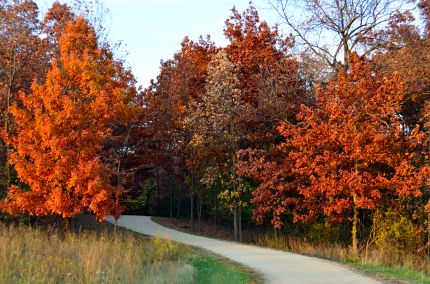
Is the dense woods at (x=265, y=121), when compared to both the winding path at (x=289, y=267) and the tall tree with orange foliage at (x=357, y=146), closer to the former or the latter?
the tall tree with orange foliage at (x=357, y=146)

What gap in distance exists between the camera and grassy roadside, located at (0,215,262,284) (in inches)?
365

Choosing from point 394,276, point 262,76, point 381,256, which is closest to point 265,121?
point 262,76

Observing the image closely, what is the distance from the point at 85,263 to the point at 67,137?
22.0 feet

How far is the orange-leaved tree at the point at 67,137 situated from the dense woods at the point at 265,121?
0.05 metres

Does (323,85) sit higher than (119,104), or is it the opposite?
(323,85)

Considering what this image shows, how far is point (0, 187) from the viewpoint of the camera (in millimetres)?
19203

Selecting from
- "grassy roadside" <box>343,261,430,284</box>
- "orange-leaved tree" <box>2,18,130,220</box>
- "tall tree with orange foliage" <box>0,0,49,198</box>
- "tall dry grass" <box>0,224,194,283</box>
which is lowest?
"grassy roadside" <box>343,261,430,284</box>

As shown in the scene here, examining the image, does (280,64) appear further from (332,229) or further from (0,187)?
(0,187)

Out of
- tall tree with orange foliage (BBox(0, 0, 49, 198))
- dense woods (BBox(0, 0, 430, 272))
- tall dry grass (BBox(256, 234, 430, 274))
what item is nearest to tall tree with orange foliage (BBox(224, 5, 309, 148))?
dense woods (BBox(0, 0, 430, 272))

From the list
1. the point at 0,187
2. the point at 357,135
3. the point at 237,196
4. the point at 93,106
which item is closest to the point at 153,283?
the point at 93,106

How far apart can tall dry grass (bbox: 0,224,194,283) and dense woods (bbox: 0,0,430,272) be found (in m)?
3.24

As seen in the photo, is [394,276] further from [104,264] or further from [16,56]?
[16,56]

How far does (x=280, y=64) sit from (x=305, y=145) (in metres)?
6.87

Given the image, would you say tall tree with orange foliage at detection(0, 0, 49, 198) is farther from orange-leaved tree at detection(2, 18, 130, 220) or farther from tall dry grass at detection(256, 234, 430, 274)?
tall dry grass at detection(256, 234, 430, 274)
